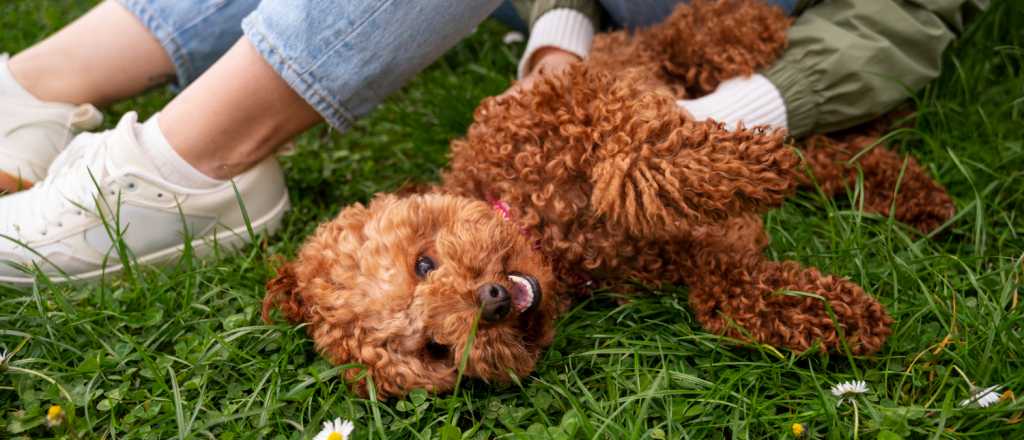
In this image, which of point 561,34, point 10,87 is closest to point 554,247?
point 561,34

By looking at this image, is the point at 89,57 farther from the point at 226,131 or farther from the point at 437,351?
the point at 437,351

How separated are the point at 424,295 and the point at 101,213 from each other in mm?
1159

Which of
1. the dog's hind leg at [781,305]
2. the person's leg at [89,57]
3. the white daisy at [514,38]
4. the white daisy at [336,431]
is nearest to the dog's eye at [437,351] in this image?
the white daisy at [336,431]

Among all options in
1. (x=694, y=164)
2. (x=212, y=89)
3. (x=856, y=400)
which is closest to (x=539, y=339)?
(x=694, y=164)

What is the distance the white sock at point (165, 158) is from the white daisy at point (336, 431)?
3.69 feet

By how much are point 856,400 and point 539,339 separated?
0.86 metres

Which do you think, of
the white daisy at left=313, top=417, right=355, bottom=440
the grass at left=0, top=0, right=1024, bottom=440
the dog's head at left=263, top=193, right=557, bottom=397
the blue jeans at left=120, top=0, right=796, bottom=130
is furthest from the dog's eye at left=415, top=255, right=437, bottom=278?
the blue jeans at left=120, top=0, right=796, bottom=130

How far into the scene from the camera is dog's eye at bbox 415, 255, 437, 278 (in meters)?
2.15

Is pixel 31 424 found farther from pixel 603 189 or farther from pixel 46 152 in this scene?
pixel 603 189

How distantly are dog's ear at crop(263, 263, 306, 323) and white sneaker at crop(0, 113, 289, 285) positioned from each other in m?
0.48

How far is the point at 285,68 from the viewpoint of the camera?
2.28m

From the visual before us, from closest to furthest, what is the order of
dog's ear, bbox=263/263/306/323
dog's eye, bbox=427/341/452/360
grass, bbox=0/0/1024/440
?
grass, bbox=0/0/1024/440, dog's eye, bbox=427/341/452/360, dog's ear, bbox=263/263/306/323

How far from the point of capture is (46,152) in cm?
290

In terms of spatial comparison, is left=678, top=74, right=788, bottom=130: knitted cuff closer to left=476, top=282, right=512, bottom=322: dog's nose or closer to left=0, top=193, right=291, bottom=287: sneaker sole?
left=476, top=282, right=512, bottom=322: dog's nose
